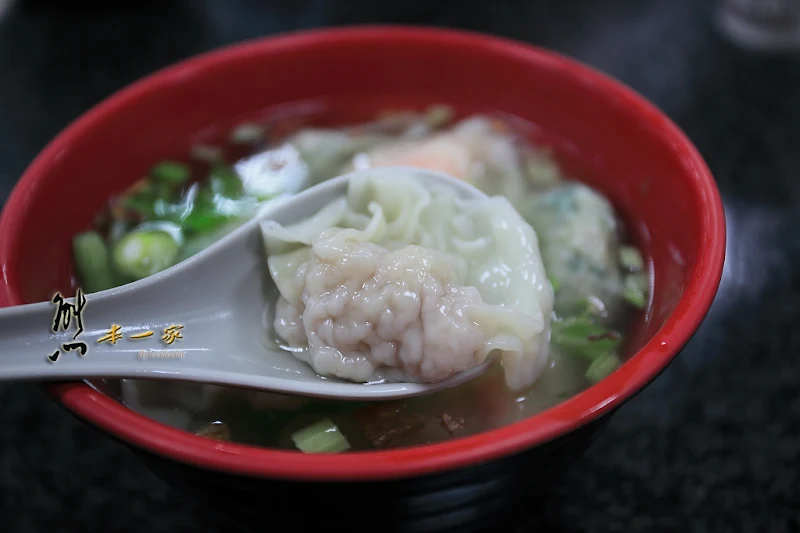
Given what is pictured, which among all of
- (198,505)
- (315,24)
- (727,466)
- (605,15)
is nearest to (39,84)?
(315,24)

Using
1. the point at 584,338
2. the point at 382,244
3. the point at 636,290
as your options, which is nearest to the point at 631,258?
the point at 636,290

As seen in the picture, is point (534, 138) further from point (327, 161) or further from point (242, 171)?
point (242, 171)

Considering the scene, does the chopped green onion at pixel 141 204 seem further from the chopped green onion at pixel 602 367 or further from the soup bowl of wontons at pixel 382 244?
the chopped green onion at pixel 602 367

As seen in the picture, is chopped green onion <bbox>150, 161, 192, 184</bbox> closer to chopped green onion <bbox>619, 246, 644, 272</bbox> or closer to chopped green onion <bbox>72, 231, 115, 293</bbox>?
chopped green onion <bbox>72, 231, 115, 293</bbox>

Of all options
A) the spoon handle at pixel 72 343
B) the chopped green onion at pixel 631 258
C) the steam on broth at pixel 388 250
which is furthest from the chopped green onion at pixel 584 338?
the spoon handle at pixel 72 343

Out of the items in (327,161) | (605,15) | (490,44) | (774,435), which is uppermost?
(490,44)

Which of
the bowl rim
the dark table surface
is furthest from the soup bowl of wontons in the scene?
the dark table surface

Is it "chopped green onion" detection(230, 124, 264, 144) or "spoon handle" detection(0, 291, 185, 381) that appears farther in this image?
"chopped green onion" detection(230, 124, 264, 144)

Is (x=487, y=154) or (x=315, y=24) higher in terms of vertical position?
(x=315, y=24)
